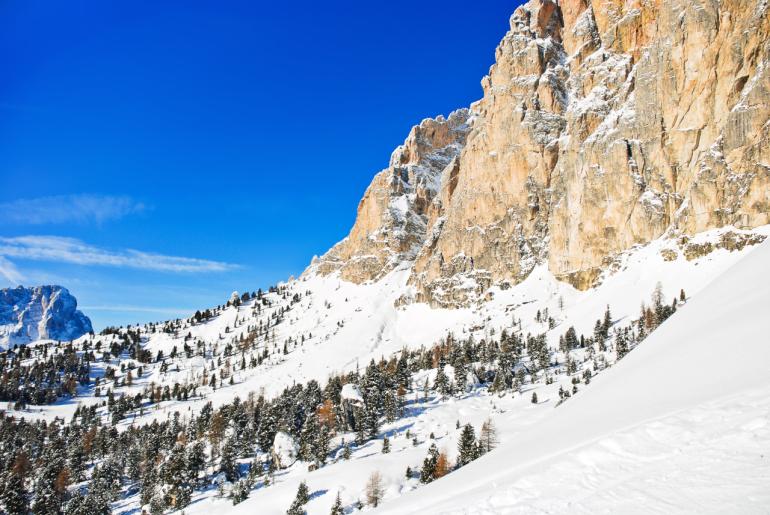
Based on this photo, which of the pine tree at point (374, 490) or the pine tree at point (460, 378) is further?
the pine tree at point (460, 378)

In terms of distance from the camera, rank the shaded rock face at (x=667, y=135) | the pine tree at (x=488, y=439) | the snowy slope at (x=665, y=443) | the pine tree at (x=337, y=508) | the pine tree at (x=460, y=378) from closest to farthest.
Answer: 1. the snowy slope at (x=665, y=443)
2. the pine tree at (x=337, y=508)
3. the pine tree at (x=488, y=439)
4. the pine tree at (x=460, y=378)
5. the shaded rock face at (x=667, y=135)

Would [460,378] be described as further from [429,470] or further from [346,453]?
[429,470]

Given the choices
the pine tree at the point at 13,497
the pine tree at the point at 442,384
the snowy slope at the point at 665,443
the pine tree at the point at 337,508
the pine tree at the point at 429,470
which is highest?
the snowy slope at the point at 665,443

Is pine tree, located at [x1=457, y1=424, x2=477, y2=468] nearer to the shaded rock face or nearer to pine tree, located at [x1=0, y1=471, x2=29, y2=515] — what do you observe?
pine tree, located at [x1=0, y1=471, x2=29, y2=515]

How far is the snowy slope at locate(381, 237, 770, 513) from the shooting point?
9383mm

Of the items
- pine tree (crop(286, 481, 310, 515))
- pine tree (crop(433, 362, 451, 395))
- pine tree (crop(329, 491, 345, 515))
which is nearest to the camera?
pine tree (crop(329, 491, 345, 515))

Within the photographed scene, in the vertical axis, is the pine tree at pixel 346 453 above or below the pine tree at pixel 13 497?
above

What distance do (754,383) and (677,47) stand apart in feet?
632

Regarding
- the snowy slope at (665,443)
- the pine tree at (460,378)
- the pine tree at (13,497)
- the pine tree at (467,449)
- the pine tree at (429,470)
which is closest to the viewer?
the snowy slope at (665,443)

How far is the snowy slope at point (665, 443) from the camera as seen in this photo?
9383mm

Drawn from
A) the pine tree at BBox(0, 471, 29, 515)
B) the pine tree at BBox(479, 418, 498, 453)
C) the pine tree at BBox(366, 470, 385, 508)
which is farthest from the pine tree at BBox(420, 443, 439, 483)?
the pine tree at BBox(0, 471, 29, 515)

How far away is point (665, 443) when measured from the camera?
1160 cm

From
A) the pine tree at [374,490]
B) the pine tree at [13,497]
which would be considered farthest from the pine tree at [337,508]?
the pine tree at [13,497]

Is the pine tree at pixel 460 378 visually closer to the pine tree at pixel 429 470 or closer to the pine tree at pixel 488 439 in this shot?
the pine tree at pixel 488 439
